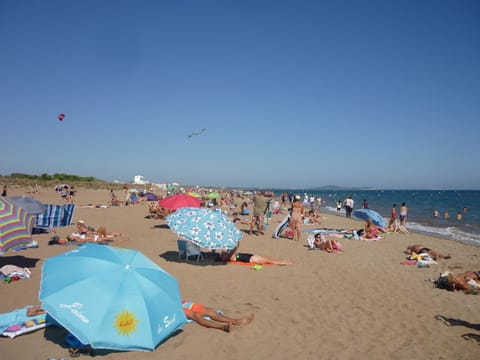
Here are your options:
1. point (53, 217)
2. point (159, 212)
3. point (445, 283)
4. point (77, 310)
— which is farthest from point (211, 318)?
point (159, 212)

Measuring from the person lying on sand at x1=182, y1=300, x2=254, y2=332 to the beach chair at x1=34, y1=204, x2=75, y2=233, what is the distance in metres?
8.66

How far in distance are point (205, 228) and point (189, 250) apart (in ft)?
3.60

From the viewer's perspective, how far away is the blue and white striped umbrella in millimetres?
7125

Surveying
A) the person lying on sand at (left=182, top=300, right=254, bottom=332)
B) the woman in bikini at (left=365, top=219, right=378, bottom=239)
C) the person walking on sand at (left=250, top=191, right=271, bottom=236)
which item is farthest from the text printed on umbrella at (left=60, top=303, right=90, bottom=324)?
the woman in bikini at (left=365, top=219, right=378, bottom=239)

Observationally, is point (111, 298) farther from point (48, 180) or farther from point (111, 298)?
point (48, 180)

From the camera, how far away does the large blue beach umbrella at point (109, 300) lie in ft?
10.7

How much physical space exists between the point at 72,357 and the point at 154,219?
13.4 m

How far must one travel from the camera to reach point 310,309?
17.6 feet

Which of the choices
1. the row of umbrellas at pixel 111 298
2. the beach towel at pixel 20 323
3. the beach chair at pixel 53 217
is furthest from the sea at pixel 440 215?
the beach chair at pixel 53 217

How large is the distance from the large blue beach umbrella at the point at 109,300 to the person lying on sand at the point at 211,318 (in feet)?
2.13

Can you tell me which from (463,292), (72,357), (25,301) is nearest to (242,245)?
(463,292)

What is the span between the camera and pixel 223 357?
375cm

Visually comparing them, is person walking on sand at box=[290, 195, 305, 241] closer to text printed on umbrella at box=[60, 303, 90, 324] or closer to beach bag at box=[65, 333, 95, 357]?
beach bag at box=[65, 333, 95, 357]

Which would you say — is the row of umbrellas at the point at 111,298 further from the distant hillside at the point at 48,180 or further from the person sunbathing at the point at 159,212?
the distant hillside at the point at 48,180
